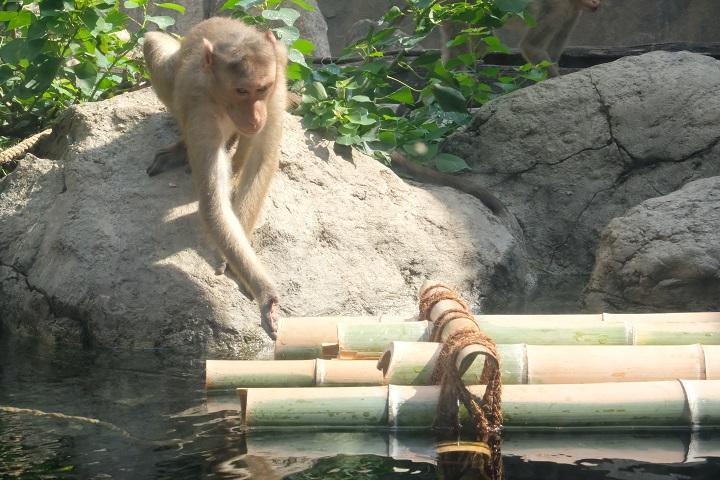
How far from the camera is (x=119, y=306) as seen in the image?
639 cm

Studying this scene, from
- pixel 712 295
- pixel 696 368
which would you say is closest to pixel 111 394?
pixel 696 368

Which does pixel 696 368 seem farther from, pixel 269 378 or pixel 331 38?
pixel 331 38

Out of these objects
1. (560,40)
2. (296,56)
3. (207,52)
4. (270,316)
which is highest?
(560,40)

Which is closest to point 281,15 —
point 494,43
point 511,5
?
point 511,5

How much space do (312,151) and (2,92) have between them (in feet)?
9.92

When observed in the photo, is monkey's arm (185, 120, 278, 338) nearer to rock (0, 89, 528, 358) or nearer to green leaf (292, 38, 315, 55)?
rock (0, 89, 528, 358)

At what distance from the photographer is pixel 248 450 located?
4.15 metres

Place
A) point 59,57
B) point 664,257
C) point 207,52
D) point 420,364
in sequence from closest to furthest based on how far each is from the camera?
point 420,364
point 207,52
point 664,257
point 59,57

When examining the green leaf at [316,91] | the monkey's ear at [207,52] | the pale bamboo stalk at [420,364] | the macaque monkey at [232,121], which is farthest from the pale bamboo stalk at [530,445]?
the green leaf at [316,91]

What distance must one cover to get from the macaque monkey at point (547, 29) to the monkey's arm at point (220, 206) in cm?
593

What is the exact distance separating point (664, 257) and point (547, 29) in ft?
18.4

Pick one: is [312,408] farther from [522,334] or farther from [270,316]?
[522,334]

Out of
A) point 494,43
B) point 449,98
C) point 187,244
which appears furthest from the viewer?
point 494,43

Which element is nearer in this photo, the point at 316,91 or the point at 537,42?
the point at 316,91
